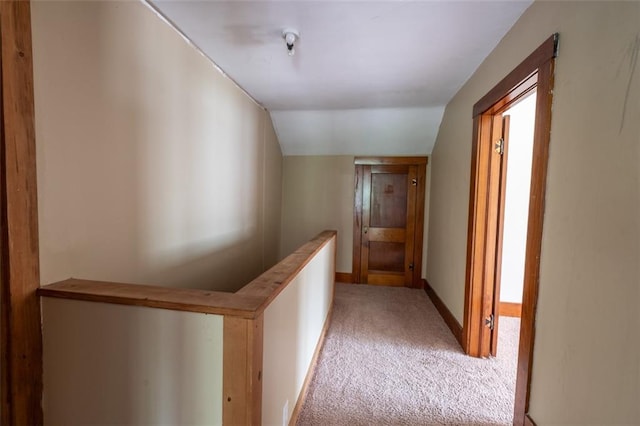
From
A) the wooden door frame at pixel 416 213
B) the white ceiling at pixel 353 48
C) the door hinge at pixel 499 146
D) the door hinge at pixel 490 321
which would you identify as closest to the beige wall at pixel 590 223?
the white ceiling at pixel 353 48

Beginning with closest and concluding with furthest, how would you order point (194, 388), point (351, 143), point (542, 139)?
1. point (194, 388)
2. point (542, 139)
3. point (351, 143)

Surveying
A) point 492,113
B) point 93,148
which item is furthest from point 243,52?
point 492,113

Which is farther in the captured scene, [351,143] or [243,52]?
[351,143]

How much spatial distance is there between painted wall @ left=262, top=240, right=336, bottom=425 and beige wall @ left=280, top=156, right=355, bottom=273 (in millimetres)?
2080

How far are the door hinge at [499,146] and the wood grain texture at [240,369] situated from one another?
2.02 m

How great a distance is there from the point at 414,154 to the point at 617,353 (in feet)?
10.3

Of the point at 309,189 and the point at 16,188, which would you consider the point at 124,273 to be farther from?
the point at 309,189

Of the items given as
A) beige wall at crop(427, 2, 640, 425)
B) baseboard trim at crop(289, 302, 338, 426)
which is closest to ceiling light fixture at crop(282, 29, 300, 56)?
beige wall at crop(427, 2, 640, 425)

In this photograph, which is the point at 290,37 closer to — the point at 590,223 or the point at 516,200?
the point at 590,223

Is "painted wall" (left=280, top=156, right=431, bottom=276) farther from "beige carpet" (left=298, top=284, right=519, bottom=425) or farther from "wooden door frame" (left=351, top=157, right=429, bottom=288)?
"beige carpet" (left=298, top=284, right=519, bottom=425)

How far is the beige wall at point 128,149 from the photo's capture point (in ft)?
3.27

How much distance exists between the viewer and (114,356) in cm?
87

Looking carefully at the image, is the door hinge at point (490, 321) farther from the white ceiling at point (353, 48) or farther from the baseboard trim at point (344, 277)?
the baseboard trim at point (344, 277)

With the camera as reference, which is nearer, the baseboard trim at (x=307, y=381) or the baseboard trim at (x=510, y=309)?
the baseboard trim at (x=307, y=381)
